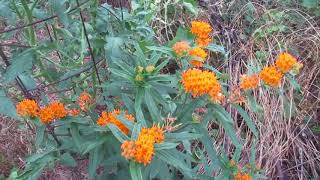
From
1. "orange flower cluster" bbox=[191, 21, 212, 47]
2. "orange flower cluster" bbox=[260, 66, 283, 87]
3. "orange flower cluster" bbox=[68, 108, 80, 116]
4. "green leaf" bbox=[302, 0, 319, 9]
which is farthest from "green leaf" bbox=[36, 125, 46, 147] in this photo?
"green leaf" bbox=[302, 0, 319, 9]

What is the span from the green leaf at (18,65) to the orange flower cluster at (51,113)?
158 mm

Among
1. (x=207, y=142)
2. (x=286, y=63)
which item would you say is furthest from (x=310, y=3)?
(x=207, y=142)

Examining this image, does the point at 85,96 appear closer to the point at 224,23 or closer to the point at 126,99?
the point at 126,99

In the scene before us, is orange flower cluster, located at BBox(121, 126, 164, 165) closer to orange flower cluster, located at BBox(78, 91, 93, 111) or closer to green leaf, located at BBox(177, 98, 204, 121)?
Answer: green leaf, located at BBox(177, 98, 204, 121)

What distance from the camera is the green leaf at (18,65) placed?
151cm

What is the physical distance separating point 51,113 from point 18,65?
0.22 meters

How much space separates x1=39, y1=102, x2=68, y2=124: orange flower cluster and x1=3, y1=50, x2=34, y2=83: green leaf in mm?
158

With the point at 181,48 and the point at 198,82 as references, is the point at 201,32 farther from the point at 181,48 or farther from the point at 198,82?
the point at 198,82

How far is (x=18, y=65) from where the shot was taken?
1531mm

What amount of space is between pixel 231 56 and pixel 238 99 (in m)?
1.31

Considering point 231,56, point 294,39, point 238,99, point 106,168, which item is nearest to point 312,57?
point 294,39

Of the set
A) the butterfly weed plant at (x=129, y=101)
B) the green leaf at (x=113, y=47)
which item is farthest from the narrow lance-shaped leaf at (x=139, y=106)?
the green leaf at (x=113, y=47)

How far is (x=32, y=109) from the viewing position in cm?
145

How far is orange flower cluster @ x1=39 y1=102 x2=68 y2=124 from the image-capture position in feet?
4.80
